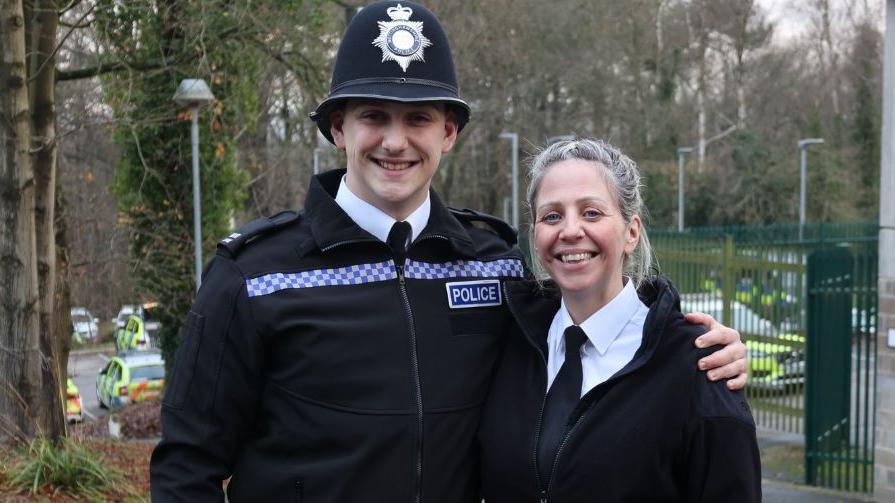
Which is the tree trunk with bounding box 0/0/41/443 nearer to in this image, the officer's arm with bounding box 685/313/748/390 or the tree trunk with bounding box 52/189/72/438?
the tree trunk with bounding box 52/189/72/438

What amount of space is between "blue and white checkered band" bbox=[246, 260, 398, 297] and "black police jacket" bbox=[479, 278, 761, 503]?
19.4 inches

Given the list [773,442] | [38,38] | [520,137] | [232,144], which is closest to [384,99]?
[38,38]

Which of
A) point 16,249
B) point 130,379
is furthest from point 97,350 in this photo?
point 16,249

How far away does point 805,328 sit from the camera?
976 centimetres

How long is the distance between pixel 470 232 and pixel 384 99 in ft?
1.92

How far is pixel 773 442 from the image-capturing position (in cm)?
1116

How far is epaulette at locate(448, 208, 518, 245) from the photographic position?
322 centimetres

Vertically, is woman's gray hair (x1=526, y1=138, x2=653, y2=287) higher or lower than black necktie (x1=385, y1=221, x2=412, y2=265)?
higher

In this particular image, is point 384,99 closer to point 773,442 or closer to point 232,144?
point 773,442

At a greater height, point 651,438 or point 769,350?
point 651,438

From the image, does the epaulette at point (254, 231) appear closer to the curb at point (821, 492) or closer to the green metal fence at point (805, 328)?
the green metal fence at point (805, 328)

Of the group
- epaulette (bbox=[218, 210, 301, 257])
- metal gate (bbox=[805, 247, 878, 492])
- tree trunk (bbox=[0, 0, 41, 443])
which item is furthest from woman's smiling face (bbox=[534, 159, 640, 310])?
metal gate (bbox=[805, 247, 878, 492])

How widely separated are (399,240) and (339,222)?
6.5 inches

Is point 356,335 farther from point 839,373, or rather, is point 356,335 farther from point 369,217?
point 839,373
